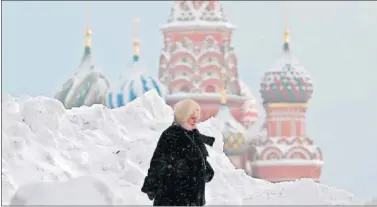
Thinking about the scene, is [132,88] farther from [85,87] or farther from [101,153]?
[101,153]

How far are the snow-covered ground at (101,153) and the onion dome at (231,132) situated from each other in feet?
163

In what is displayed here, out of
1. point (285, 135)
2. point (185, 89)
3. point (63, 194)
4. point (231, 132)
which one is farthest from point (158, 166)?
point (285, 135)

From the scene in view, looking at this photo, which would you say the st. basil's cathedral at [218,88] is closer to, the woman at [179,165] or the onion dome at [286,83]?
the onion dome at [286,83]

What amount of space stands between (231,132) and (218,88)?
166 inches

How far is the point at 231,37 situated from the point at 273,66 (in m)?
2.00

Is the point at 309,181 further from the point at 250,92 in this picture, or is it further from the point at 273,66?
the point at 250,92

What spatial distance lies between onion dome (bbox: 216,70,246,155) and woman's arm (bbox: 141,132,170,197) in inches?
2140

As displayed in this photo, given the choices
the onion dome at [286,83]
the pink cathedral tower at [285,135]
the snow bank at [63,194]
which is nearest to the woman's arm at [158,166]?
the snow bank at [63,194]

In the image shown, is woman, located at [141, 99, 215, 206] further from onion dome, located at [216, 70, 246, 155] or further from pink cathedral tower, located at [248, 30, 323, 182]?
pink cathedral tower, located at [248, 30, 323, 182]

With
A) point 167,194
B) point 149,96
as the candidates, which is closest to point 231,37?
point 149,96

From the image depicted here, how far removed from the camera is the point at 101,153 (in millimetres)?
13070

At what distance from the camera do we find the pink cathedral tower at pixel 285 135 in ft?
219

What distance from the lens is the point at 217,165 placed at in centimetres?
1354

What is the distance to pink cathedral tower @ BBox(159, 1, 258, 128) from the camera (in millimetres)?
66625
